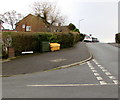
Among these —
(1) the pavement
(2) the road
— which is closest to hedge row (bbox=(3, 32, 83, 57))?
(1) the pavement

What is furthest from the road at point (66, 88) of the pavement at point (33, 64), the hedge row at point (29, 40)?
the hedge row at point (29, 40)

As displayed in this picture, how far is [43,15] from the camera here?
37.2 meters

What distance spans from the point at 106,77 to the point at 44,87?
308 centimetres

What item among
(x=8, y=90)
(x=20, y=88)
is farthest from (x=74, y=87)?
(x=8, y=90)

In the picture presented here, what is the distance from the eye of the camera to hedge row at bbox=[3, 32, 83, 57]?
13.8 metres

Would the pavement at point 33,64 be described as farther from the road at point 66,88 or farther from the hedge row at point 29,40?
the road at point 66,88

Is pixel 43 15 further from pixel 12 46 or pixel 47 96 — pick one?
pixel 47 96

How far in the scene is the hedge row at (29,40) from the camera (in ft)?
45.3

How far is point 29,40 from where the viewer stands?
51.8 ft

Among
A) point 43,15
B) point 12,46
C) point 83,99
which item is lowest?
point 83,99

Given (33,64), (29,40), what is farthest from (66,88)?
(29,40)

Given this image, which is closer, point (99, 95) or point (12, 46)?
point (99, 95)

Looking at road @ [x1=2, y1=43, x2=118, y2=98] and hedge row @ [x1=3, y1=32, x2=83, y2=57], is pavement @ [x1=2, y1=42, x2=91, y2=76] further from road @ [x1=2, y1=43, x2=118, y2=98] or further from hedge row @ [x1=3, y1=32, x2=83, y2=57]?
road @ [x1=2, y1=43, x2=118, y2=98]

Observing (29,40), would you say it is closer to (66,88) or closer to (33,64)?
(33,64)
